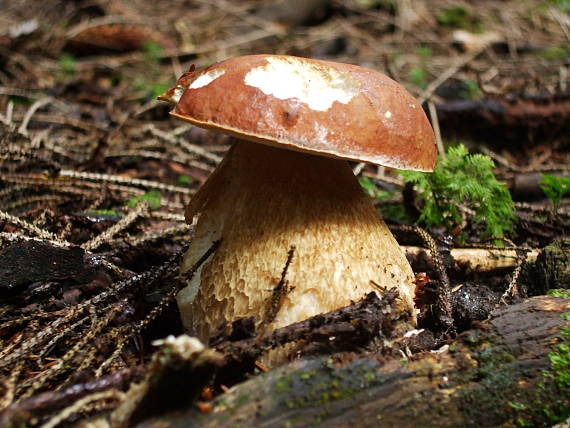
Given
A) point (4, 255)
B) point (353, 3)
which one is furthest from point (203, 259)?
point (353, 3)

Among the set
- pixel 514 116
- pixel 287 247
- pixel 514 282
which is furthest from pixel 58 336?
pixel 514 116

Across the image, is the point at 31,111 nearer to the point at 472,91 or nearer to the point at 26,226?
the point at 26,226

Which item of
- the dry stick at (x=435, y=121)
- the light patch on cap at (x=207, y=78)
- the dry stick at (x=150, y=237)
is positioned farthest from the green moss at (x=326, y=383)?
the dry stick at (x=435, y=121)

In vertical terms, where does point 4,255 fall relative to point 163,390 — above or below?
above

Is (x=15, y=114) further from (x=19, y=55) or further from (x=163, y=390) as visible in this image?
(x=163, y=390)

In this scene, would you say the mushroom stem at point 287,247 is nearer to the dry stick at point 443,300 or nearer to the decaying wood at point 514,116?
the dry stick at point 443,300

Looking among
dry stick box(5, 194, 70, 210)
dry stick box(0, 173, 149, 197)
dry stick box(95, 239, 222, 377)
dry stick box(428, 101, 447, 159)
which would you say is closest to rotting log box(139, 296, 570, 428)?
dry stick box(95, 239, 222, 377)
